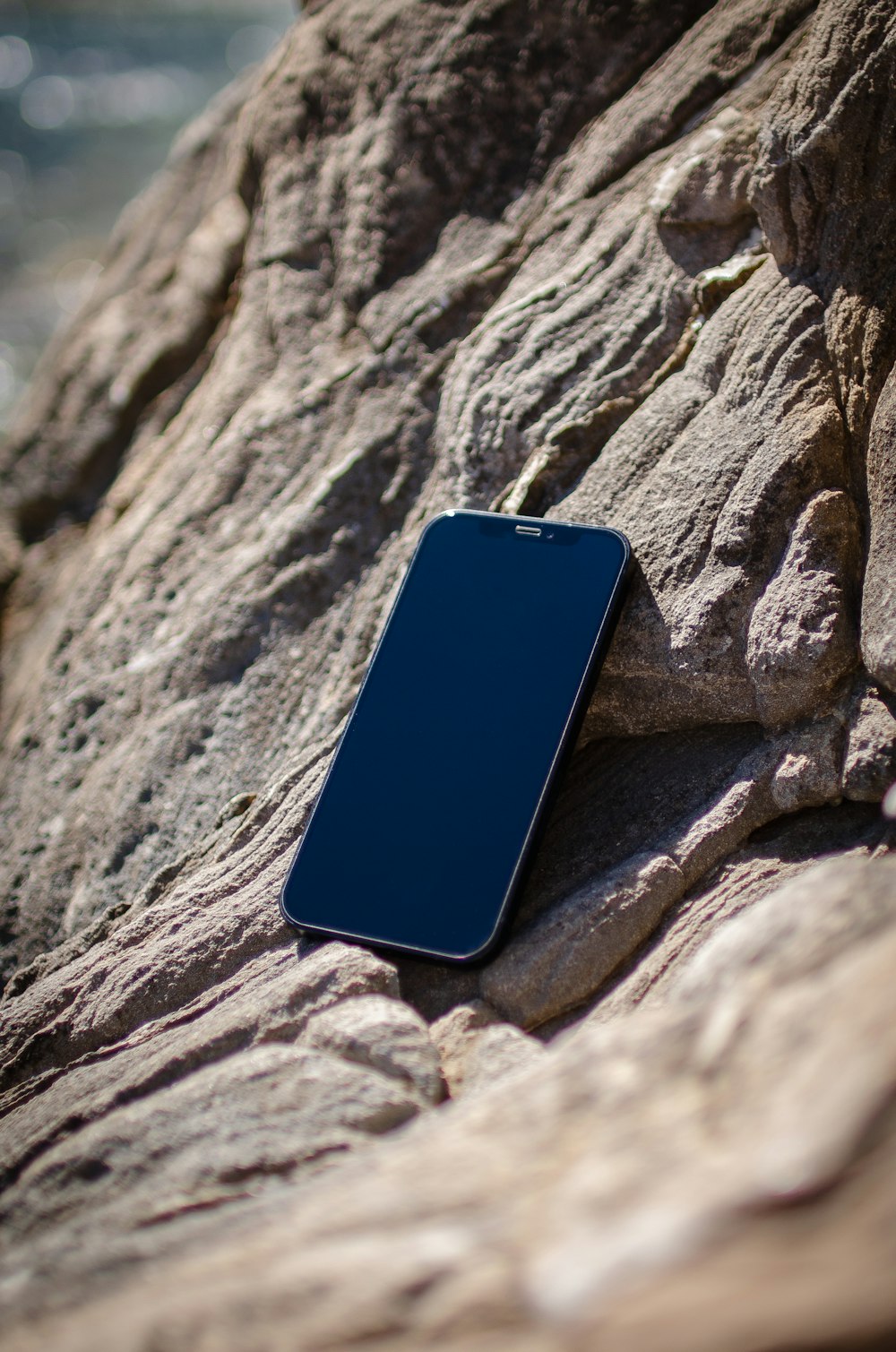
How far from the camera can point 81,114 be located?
1825 centimetres

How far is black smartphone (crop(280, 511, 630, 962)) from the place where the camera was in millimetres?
2201

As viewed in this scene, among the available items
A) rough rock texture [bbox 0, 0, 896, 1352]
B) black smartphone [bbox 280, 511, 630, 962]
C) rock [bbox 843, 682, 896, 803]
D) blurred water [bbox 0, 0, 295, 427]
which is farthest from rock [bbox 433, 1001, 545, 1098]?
blurred water [bbox 0, 0, 295, 427]

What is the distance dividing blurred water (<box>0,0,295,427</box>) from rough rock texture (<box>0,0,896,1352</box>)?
26.0 feet

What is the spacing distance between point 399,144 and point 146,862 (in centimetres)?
282

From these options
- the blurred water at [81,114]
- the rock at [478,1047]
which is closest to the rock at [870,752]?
the rock at [478,1047]

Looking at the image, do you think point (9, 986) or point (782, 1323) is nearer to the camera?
point (782, 1323)

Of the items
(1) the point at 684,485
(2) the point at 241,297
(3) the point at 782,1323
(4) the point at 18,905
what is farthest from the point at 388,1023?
(2) the point at 241,297

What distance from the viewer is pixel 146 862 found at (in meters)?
2.93

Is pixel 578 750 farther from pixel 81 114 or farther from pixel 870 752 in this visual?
pixel 81 114

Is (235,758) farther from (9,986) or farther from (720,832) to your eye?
(720,832)

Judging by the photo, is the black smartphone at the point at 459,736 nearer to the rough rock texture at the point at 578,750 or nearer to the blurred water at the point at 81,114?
the rough rock texture at the point at 578,750

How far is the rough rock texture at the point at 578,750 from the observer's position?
3.89ft

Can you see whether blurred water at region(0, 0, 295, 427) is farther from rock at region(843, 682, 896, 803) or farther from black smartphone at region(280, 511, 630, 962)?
rock at region(843, 682, 896, 803)

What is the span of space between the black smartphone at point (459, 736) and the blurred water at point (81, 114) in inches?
369
